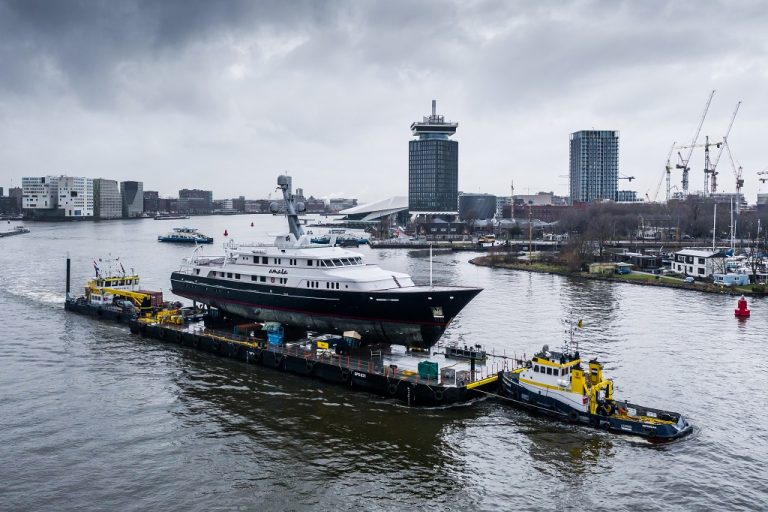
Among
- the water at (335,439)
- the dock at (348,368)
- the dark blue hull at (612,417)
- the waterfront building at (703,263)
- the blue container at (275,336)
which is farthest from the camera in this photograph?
the waterfront building at (703,263)

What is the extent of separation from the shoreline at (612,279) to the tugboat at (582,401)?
42.1m

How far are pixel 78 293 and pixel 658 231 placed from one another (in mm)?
117582

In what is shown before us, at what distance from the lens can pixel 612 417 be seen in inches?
952

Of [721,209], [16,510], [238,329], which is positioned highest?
[721,209]

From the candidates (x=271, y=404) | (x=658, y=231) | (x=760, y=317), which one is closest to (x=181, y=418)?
(x=271, y=404)

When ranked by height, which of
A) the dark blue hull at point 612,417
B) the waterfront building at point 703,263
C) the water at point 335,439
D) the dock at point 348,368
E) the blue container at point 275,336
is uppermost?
the waterfront building at point 703,263

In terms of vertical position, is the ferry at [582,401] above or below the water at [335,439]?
above

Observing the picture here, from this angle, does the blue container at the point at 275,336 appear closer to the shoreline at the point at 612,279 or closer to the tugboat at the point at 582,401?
the tugboat at the point at 582,401

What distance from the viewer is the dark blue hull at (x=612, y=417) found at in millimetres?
23406

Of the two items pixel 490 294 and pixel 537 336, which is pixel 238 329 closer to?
pixel 537 336

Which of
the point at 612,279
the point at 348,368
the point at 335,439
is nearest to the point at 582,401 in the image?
the point at 335,439

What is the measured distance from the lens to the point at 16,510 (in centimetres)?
1892

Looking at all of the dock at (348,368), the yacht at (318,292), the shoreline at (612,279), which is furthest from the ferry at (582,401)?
the shoreline at (612,279)

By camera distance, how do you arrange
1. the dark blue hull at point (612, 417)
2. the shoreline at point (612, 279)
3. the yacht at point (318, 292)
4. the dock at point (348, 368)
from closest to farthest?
the dark blue hull at point (612, 417), the dock at point (348, 368), the yacht at point (318, 292), the shoreline at point (612, 279)
